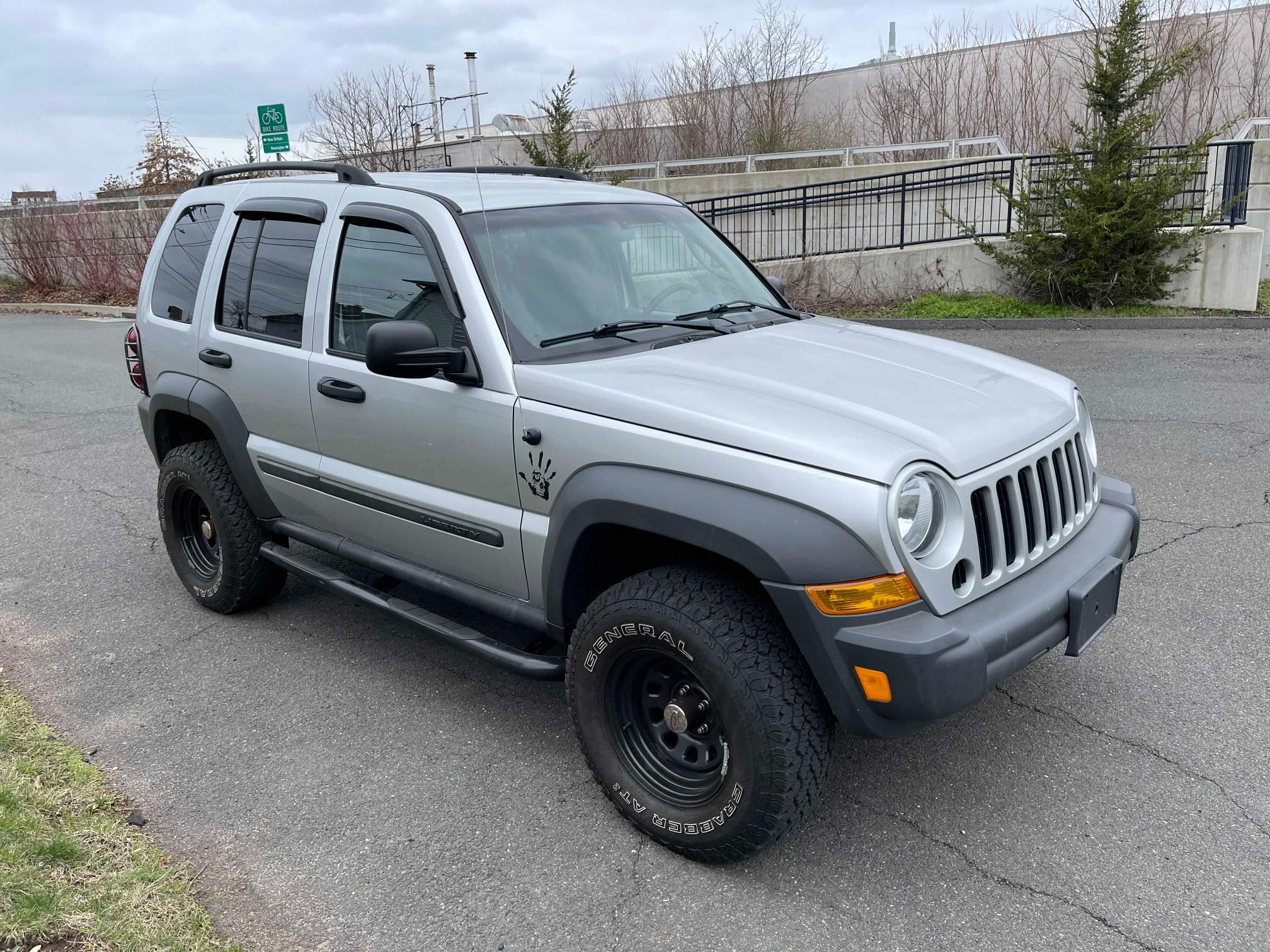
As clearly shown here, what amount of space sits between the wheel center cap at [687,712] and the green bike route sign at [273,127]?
14523 mm

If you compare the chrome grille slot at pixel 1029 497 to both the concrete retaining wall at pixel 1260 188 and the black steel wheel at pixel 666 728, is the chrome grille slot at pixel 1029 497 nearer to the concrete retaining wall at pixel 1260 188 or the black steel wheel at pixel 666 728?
the black steel wheel at pixel 666 728

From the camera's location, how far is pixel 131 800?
11.2 feet

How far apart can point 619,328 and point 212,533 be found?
257cm

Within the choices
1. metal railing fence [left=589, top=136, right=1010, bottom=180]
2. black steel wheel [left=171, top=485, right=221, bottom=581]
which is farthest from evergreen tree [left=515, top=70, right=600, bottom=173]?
black steel wheel [left=171, top=485, right=221, bottom=581]

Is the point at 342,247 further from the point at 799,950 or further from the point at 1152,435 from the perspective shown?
the point at 1152,435

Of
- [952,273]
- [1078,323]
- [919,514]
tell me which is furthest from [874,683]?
[952,273]

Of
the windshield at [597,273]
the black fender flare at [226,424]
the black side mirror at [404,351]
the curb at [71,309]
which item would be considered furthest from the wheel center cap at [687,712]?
the curb at [71,309]

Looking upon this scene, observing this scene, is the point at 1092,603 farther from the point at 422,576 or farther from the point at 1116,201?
the point at 1116,201

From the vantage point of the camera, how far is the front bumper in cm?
249

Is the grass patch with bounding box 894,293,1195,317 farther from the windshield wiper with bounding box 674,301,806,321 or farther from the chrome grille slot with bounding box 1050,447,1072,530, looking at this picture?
the chrome grille slot with bounding box 1050,447,1072,530

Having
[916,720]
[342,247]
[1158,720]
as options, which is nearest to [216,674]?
[342,247]

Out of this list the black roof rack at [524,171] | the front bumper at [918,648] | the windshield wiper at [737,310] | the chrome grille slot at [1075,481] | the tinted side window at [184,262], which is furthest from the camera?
the tinted side window at [184,262]

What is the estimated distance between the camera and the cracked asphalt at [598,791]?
9.02 feet

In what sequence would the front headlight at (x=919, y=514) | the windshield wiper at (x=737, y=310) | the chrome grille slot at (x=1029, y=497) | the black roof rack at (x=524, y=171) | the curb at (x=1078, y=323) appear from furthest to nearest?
the curb at (x=1078, y=323), the black roof rack at (x=524, y=171), the windshield wiper at (x=737, y=310), the chrome grille slot at (x=1029, y=497), the front headlight at (x=919, y=514)
